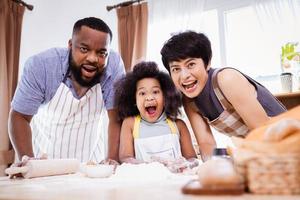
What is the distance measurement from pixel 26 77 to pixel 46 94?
144mm

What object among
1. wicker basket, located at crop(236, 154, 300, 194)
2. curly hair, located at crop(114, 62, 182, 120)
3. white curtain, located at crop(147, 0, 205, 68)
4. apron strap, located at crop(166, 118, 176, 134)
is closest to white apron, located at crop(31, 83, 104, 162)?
curly hair, located at crop(114, 62, 182, 120)

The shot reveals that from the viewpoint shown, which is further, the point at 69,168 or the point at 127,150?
the point at 127,150

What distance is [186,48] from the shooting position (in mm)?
1312

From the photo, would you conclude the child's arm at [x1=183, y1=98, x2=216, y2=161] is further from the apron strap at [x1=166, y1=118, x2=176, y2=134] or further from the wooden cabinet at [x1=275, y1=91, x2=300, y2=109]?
the wooden cabinet at [x1=275, y1=91, x2=300, y2=109]

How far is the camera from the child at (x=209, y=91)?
119 centimetres

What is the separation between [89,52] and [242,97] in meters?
0.89

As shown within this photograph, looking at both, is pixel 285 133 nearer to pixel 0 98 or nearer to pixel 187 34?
pixel 187 34

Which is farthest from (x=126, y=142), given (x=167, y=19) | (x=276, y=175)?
(x=167, y=19)

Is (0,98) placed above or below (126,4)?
below

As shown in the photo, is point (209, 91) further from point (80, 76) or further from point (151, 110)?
point (80, 76)

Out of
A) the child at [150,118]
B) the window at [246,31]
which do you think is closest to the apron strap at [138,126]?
the child at [150,118]

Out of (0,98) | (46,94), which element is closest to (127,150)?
(46,94)

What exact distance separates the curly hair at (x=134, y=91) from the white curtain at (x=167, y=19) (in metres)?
1.27

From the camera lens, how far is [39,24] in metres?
3.35
